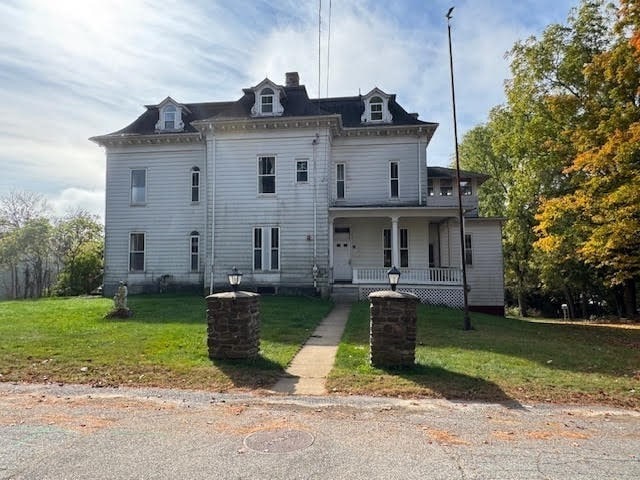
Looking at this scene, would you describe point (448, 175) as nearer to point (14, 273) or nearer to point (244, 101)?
point (244, 101)

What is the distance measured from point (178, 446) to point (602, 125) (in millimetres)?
15543

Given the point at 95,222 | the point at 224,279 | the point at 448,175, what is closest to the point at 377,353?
the point at 224,279

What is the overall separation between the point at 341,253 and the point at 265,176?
502cm

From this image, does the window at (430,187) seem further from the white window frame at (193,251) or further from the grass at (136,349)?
the white window frame at (193,251)

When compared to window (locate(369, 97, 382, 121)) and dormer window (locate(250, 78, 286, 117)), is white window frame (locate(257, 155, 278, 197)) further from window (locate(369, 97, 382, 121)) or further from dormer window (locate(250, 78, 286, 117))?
window (locate(369, 97, 382, 121))

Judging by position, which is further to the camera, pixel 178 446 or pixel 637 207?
pixel 637 207

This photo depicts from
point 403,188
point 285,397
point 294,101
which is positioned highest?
point 294,101

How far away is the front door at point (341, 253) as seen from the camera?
20.9 metres

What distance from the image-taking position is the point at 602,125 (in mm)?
14375

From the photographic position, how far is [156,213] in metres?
21.3

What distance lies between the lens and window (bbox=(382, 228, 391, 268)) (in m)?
20.9

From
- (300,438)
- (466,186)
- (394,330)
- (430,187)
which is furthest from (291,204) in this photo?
(300,438)

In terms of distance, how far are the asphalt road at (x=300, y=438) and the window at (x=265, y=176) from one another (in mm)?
14597

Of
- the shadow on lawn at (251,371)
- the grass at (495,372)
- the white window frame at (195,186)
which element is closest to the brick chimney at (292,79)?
the white window frame at (195,186)
